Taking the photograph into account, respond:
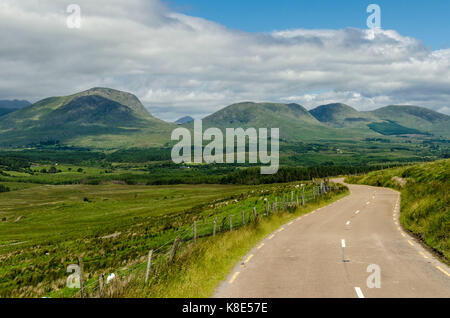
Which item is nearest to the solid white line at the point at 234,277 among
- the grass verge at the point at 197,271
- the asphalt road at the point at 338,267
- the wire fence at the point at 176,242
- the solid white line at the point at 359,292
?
the asphalt road at the point at 338,267

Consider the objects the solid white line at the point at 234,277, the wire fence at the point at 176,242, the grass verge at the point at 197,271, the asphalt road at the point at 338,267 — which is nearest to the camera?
the grass verge at the point at 197,271

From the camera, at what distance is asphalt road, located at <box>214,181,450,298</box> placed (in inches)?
535

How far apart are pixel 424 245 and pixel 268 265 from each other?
32.1ft

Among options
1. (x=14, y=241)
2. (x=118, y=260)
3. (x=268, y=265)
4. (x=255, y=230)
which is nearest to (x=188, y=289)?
(x=268, y=265)

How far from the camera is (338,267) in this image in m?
17.0

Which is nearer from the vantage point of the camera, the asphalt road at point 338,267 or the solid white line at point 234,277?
the asphalt road at point 338,267

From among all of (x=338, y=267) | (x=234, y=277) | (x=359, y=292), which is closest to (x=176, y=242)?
(x=234, y=277)

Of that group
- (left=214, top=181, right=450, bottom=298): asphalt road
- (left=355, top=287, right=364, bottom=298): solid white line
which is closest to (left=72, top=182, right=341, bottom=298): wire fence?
(left=214, top=181, right=450, bottom=298): asphalt road

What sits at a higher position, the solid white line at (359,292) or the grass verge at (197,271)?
the solid white line at (359,292)

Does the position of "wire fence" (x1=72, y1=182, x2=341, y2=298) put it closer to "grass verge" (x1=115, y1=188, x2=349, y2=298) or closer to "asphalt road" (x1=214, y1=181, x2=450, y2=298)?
"grass verge" (x1=115, y1=188, x2=349, y2=298)

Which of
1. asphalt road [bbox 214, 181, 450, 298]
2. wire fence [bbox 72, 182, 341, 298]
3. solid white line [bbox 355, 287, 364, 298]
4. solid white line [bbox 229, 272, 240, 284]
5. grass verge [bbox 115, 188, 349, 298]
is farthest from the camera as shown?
solid white line [bbox 229, 272, 240, 284]

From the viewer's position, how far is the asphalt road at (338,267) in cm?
1360

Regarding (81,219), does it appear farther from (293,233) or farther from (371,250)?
(371,250)

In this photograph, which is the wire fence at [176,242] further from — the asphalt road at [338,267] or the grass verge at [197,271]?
the asphalt road at [338,267]
